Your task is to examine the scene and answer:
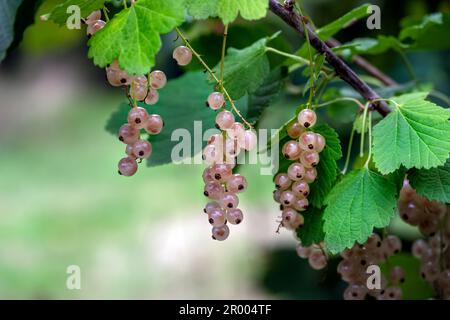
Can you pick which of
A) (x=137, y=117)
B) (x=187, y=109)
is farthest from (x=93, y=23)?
(x=187, y=109)

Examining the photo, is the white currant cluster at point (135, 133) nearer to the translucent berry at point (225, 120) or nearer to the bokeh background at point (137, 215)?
the translucent berry at point (225, 120)

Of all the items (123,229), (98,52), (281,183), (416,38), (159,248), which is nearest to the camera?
(98,52)

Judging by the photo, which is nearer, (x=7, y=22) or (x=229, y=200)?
(x=229, y=200)

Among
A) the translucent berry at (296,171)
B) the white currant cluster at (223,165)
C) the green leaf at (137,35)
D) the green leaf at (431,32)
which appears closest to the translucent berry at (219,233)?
the white currant cluster at (223,165)

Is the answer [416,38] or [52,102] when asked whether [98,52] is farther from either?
[52,102]

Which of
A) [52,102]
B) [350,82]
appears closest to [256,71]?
[350,82]

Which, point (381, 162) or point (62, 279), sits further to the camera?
point (62, 279)

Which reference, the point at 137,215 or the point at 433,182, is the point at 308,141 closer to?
the point at 433,182
